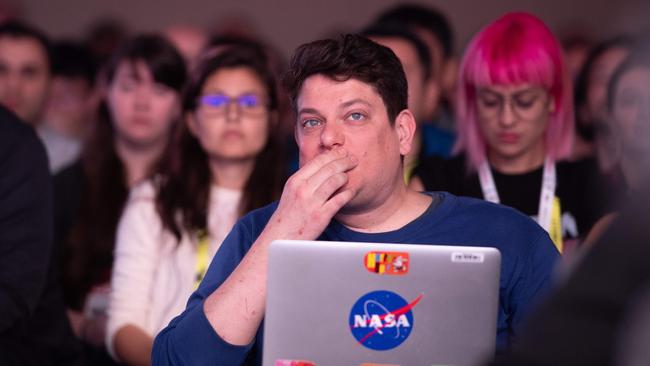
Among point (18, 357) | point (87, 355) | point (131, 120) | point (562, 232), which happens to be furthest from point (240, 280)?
point (131, 120)

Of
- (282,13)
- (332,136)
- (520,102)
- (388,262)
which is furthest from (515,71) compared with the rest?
(282,13)

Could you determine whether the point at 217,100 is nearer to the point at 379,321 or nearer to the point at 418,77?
the point at 418,77

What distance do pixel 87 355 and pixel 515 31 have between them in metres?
2.01

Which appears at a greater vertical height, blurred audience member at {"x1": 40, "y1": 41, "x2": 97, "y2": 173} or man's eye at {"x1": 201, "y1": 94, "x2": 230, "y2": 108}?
man's eye at {"x1": 201, "y1": 94, "x2": 230, "y2": 108}

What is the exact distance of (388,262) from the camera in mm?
1916

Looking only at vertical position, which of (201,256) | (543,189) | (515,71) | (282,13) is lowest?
(201,256)

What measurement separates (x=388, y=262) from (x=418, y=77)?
7.28 ft

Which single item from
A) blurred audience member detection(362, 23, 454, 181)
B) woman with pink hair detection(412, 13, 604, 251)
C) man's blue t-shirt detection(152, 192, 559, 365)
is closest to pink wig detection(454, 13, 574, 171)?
woman with pink hair detection(412, 13, 604, 251)

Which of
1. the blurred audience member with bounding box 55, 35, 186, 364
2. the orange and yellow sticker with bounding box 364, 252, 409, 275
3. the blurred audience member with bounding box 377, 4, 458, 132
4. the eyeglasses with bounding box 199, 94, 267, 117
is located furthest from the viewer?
the blurred audience member with bounding box 377, 4, 458, 132

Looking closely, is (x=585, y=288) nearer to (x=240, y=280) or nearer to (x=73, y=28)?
(x=240, y=280)

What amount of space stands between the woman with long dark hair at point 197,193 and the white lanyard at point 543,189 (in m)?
0.73

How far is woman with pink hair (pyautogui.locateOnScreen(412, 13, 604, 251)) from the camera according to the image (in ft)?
10.9

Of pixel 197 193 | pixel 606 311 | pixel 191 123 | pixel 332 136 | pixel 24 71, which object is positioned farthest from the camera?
pixel 24 71

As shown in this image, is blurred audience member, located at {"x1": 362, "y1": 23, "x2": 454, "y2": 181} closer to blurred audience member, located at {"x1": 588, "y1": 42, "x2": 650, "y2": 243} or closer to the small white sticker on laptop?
blurred audience member, located at {"x1": 588, "y1": 42, "x2": 650, "y2": 243}
